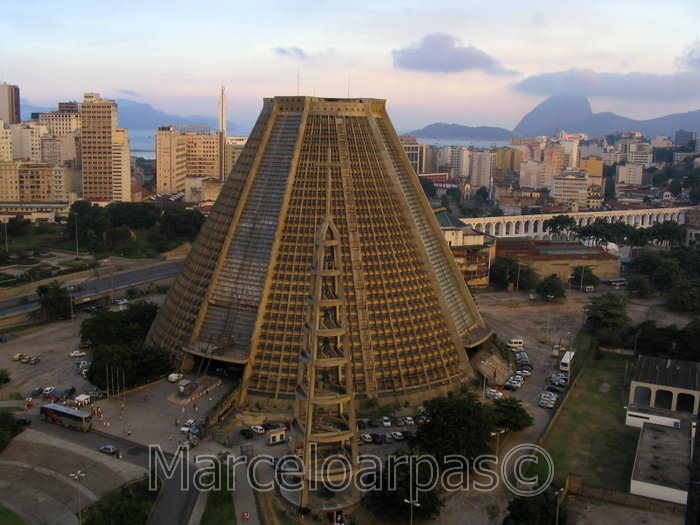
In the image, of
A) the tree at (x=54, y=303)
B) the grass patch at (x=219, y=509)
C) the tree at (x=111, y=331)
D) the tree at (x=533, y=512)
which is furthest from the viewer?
the tree at (x=54, y=303)

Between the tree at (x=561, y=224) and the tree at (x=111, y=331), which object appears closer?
the tree at (x=111, y=331)

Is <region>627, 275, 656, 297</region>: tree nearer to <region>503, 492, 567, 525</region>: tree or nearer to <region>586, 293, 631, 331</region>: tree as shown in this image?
<region>586, 293, 631, 331</region>: tree

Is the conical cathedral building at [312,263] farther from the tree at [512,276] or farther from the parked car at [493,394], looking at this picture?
the tree at [512,276]

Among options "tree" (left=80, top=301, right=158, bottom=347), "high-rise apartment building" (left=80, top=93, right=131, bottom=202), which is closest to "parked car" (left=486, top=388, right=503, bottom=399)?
"tree" (left=80, top=301, right=158, bottom=347)

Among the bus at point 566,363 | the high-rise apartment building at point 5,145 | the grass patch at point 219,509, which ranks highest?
the high-rise apartment building at point 5,145

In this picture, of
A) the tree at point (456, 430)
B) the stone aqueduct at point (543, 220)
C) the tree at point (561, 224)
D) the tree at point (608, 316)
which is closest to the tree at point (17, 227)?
the stone aqueduct at point (543, 220)

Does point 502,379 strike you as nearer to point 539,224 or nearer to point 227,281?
point 227,281

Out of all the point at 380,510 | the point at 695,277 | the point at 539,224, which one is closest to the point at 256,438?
the point at 380,510
